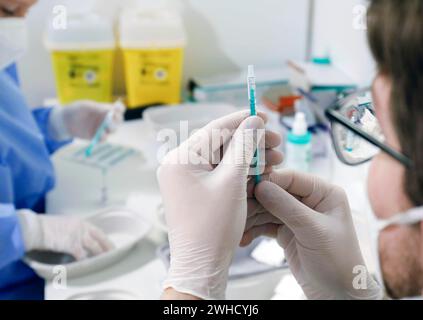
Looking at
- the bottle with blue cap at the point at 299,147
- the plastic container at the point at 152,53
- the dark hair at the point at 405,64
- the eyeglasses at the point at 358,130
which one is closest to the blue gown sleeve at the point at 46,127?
the plastic container at the point at 152,53

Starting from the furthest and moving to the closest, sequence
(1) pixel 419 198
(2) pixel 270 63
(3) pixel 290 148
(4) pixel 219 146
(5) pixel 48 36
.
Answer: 1. (2) pixel 270 63
2. (5) pixel 48 36
3. (3) pixel 290 148
4. (4) pixel 219 146
5. (1) pixel 419 198

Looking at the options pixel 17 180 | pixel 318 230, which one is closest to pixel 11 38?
pixel 17 180

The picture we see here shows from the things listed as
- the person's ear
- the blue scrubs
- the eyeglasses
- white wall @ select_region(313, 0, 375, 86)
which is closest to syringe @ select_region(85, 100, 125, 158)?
the blue scrubs

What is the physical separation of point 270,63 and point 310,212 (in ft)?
4.19

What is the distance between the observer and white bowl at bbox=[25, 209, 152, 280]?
1.08 metres

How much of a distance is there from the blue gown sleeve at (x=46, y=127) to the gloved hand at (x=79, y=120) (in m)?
0.02

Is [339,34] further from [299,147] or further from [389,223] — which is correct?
[389,223]

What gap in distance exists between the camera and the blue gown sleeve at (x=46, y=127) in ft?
5.35

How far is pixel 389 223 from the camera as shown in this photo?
0.62m

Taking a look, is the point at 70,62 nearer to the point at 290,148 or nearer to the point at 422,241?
the point at 290,148

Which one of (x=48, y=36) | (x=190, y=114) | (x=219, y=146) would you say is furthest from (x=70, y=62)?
(x=219, y=146)

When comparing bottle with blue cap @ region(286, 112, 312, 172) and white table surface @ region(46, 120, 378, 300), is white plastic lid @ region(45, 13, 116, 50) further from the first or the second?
bottle with blue cap @ region(286, 112, 312, 172)

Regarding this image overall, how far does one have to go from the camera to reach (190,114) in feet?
4.55

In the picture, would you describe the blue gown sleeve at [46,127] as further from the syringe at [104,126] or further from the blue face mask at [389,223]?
the blue face mask at [389,223]
